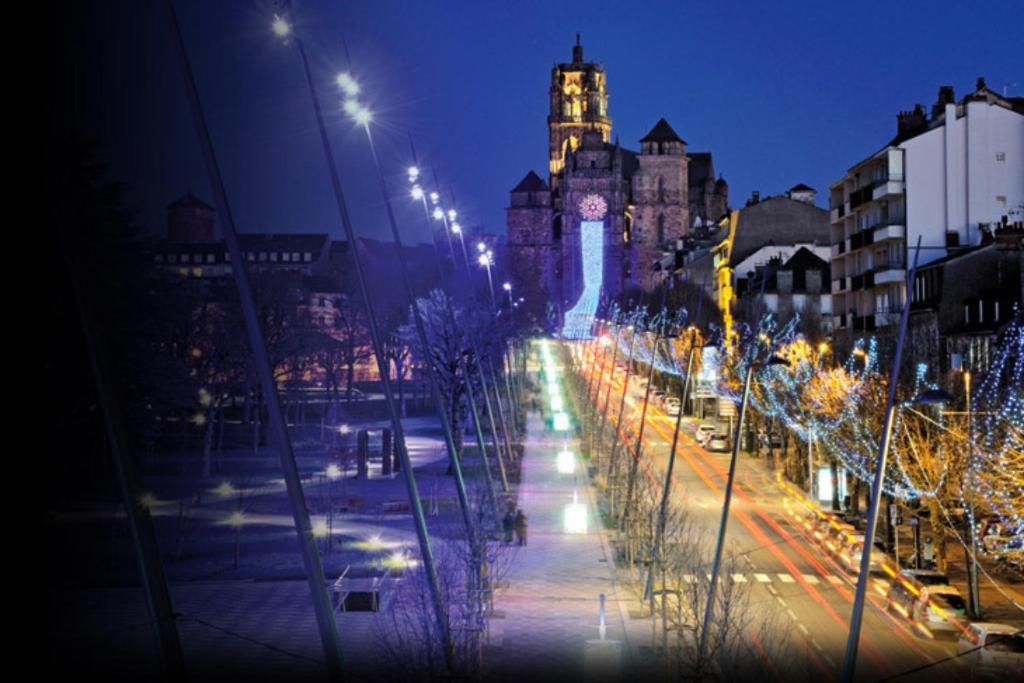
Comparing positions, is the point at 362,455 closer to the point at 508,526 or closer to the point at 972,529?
the point at 508,526

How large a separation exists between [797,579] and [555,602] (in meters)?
7.41

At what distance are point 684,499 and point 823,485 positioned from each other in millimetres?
4816

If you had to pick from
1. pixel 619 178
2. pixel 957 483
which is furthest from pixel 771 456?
pixel 619 178

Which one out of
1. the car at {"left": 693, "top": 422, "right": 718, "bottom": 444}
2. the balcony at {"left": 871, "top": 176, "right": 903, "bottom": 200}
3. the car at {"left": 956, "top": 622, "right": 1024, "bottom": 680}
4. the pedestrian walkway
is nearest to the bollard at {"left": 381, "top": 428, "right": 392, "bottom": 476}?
the pedestrian walkway

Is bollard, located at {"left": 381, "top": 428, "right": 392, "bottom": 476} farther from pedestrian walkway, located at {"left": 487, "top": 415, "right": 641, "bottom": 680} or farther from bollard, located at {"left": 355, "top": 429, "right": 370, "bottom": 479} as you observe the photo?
pedestrian walkway, located at {"left": 487, "top": 415, "right": 641, "bottom": 680}

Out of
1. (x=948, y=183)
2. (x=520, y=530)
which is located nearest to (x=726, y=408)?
(x=948, y=183)

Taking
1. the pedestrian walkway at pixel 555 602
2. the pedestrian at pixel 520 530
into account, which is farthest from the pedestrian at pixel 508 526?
the pedestrian walkway at pixel 555 602

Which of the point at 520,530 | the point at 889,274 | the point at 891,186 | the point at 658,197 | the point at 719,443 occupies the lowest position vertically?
the point at 520,530

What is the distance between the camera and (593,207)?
7224 inches

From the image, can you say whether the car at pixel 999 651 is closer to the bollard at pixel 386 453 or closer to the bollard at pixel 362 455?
the bollard at pixel 362 455

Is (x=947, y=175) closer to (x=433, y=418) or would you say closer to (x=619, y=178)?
(x=433, y=418)

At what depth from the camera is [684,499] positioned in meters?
46.3

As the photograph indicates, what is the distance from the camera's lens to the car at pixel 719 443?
6844cm

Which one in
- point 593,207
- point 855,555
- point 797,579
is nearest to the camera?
point 797,579
